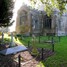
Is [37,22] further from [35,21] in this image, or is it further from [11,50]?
[11,50]

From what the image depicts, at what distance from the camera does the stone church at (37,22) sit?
3425cm

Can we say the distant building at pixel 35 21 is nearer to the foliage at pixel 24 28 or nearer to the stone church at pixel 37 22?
the stone church at pixel 37 22

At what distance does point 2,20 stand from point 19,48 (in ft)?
17.9

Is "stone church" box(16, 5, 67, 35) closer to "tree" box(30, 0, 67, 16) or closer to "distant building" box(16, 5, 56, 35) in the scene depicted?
"distant building" box(16, 5, 56, 35)

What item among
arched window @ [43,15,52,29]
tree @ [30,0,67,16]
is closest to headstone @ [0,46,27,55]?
tree @ [30,0,67,16]

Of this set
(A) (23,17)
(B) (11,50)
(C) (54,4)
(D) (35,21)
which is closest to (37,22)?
(D) (35,21)

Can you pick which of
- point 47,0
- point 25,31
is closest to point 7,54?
point 47,0

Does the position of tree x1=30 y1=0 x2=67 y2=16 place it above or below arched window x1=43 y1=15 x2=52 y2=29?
above

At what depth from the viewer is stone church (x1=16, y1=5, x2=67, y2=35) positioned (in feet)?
112

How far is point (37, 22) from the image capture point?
113 ft

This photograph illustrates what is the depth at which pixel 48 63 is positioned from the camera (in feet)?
34.0

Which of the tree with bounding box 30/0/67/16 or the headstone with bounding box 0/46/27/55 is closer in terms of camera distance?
the tree with bounding box 30/0/67/16

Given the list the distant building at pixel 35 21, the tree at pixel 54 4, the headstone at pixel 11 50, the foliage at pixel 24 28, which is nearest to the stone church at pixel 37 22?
the distant building at pixel 35 21

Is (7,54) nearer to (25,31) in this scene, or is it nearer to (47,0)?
(47,0)
